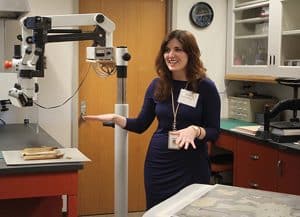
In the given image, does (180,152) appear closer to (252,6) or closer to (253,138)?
(253,138)

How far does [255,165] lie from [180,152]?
3.92ft

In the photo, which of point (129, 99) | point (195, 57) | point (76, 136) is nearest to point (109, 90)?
point (129, 99)

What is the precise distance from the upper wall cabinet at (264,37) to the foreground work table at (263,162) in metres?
0.58

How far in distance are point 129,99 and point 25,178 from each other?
79.4 inches

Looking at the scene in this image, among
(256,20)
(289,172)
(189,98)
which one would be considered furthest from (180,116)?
(256,20)

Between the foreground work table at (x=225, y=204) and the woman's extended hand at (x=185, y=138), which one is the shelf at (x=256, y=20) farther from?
the foreground work table at (x=225, y=204)

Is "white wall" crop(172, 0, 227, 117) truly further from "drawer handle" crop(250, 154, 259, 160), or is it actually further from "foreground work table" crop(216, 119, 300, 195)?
"drawer handle" crop(250, 154, 259, 160)

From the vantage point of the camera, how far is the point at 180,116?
102 inches

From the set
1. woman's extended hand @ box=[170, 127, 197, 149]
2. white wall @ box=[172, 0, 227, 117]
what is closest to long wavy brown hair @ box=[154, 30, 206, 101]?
woman's extended hand @ box=[170, 127, 197, 149]

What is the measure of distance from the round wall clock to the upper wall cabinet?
0.20 metres

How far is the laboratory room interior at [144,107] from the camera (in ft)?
7.63

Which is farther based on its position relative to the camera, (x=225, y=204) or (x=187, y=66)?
(x=187, y=66)

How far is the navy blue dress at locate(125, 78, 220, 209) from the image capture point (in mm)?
2557

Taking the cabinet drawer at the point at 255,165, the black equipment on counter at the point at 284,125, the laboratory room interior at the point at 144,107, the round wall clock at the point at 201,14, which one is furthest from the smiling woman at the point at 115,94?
the black equipment on counter at the point at 284,125
